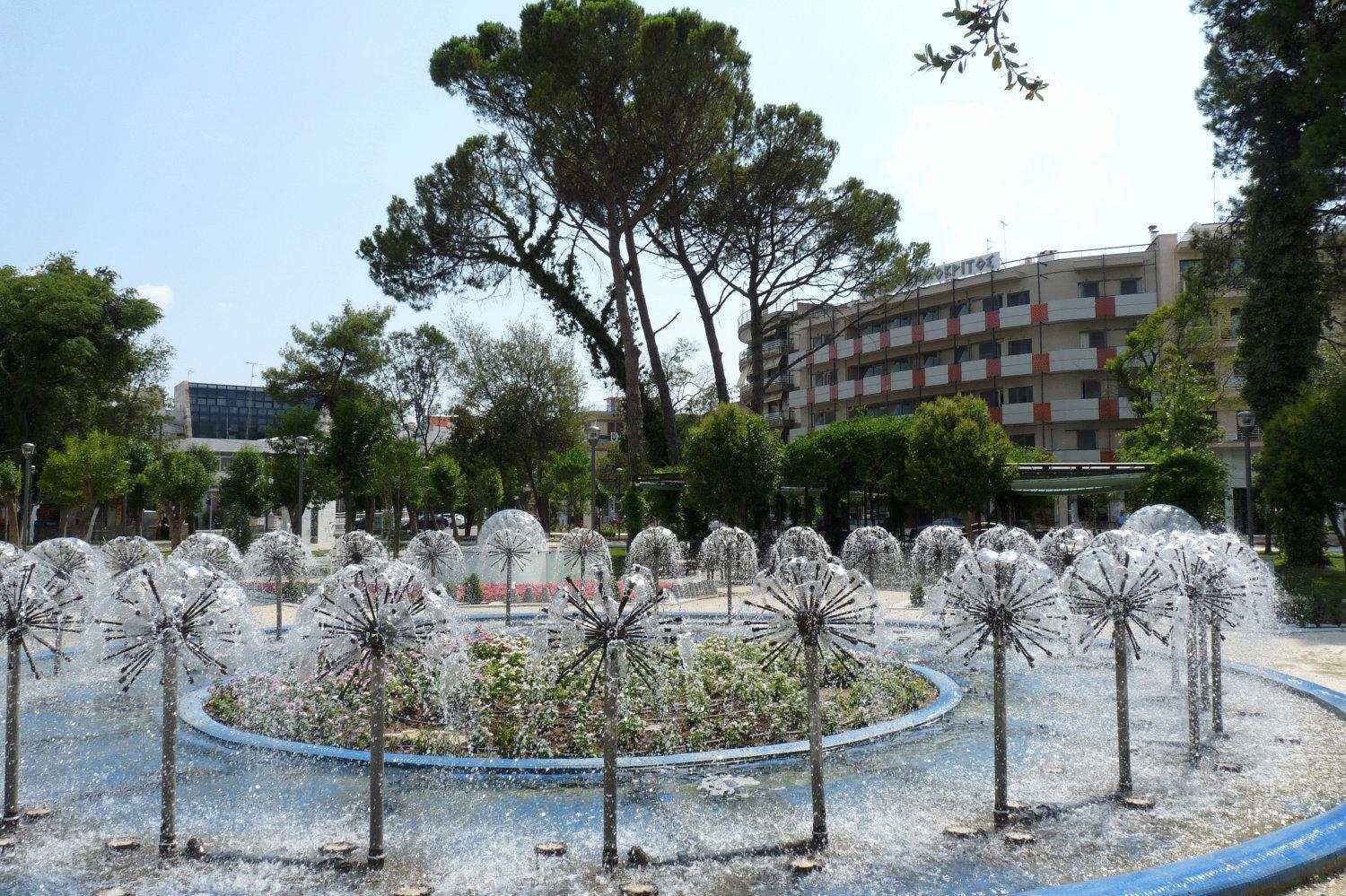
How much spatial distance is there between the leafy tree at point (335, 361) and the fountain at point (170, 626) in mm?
46330

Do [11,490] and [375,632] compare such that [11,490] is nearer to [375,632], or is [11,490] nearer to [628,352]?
[628,352]

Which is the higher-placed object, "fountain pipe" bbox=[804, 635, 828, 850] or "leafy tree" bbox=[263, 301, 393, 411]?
"leafy tree" bbox=[263, 301, 393, 411]

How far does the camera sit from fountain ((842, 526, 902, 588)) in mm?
24422

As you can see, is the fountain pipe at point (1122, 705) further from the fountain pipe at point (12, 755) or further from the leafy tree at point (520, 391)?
the leafy tree at point (520, 391)

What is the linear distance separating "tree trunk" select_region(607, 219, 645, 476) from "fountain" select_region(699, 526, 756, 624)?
16.7ft

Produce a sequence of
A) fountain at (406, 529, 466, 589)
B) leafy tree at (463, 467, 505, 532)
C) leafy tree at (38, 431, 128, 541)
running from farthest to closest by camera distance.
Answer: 1. leafy tree at (463, 467, 505, 532)
2. leafy tree at (38, 431, 128, 541)
3. fountain at (406, 529, 466, 589)

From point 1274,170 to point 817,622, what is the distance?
2188 centimetres

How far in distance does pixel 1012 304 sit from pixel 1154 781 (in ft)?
142

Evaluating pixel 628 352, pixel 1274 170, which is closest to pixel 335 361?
pixel 628 352

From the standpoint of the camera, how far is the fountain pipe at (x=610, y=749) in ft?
16.6

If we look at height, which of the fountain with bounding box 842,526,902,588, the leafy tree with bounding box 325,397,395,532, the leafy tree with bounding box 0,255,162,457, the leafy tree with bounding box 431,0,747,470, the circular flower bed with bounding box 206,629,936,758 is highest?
the leafy tree with bounding box 431,0,747,470

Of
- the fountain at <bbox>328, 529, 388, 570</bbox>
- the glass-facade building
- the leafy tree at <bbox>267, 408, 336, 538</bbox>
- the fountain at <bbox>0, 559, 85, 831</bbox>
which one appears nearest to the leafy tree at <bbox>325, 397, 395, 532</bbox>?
the leafy tree at <bbox>267, 408, 336, 538</bbox>

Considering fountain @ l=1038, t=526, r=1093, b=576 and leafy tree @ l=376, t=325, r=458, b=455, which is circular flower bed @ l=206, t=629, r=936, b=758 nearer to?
fountain @ l=1038, t=526, r=1093, b=576

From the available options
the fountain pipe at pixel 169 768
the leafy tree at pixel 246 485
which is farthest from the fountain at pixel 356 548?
the leafy tree at pixel 246 485
